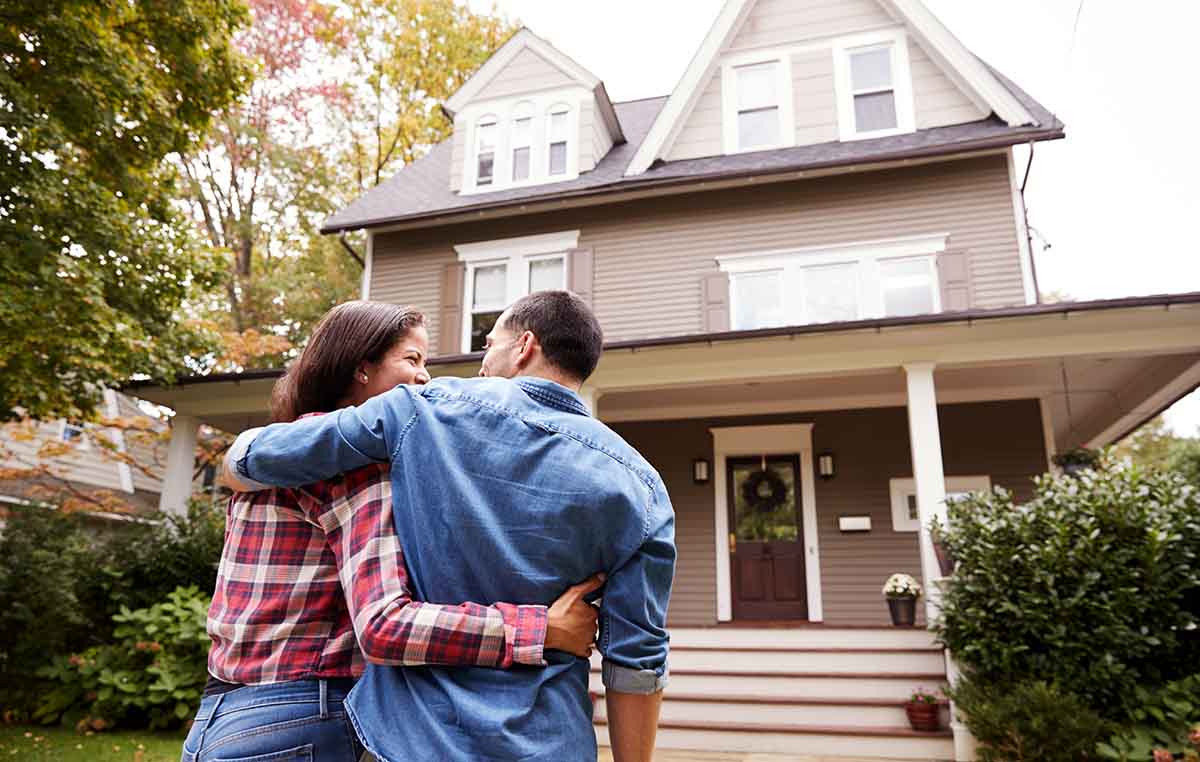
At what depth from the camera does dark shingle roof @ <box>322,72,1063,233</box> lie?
9.43 meters

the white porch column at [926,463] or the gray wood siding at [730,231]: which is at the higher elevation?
the gray wood siding at [730,231]

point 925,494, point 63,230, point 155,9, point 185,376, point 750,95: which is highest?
point 750,95

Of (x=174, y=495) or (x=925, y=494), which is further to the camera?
(x=174, y=495)

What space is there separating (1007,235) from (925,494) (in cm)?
416

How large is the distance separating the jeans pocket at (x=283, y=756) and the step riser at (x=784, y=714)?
227 inches

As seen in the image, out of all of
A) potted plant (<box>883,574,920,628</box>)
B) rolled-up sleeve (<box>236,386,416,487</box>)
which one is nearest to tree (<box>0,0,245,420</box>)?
rolled-up sleeve (<box>236,386,416,487</box>)

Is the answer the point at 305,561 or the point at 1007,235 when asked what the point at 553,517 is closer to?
the point at 305,561

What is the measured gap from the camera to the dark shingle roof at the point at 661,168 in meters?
9.43

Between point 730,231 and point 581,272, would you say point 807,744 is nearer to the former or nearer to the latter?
point 730,231

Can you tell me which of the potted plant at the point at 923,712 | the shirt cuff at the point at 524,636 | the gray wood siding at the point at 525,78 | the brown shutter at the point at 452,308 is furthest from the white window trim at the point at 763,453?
the shirt cuff at the point at 524,636

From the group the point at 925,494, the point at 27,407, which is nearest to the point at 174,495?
the point at 27,407

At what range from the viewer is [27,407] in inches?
314

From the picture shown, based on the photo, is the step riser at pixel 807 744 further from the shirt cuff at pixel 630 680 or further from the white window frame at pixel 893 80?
the white window frame at pixel 893 80

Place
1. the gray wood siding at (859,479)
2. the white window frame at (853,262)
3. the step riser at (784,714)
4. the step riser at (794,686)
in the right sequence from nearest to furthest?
the step riser at (784,714) → the step riser at (794,686) → the gray wood siding at (859,479) → the white window frame at (853,262)
